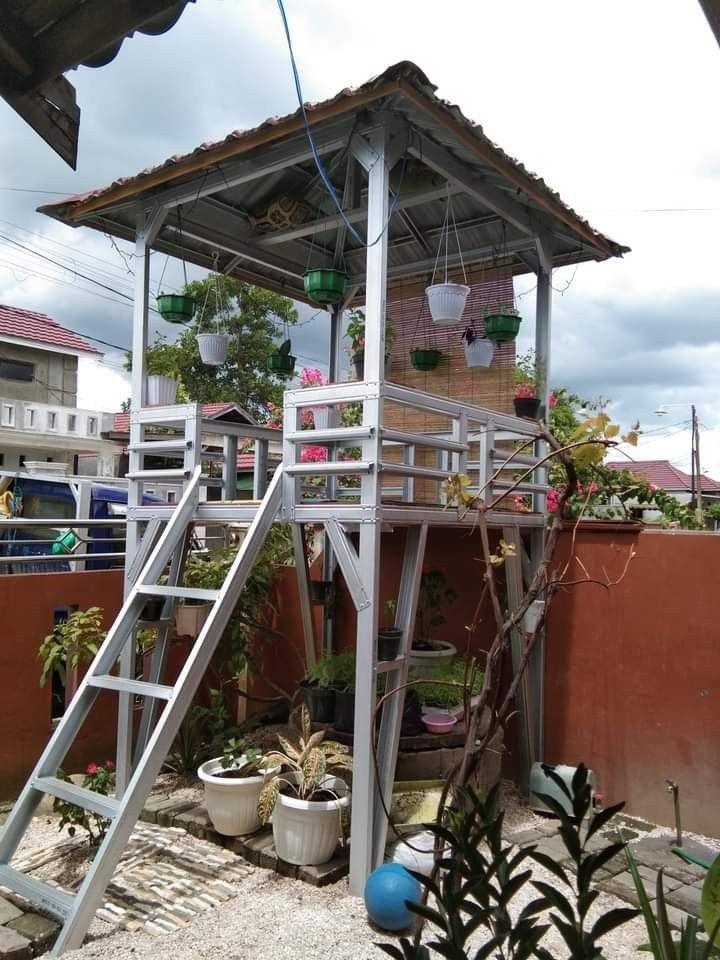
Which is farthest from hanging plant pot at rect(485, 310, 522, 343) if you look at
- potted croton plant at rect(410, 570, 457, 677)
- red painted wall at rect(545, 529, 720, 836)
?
potted croton plant at rect(410, 570, 457, 677)

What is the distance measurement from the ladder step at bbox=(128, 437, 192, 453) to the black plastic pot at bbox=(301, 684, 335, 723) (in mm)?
1734

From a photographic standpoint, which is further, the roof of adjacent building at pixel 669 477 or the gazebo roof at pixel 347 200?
the roof of adjacent building at pixel 669 477

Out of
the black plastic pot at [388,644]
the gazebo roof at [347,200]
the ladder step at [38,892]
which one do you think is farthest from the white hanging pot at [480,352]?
the ladder step at [38,892]

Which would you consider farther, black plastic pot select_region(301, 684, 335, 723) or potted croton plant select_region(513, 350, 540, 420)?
potted croton plant select_region(513, 350, 540, 420)

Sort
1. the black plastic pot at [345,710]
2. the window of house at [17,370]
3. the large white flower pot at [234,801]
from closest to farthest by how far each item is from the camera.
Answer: the large white flower pot at [234,801] → the black plastic pot at [345,710] → the window of house at [17,370]

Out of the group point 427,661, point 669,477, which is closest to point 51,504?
point 427,661

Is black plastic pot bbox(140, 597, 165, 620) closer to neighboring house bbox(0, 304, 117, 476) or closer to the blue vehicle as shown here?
the blue vehicle

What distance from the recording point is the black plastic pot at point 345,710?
15.4 ft

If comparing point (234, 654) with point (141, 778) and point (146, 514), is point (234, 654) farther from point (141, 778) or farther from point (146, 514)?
point (141, 778)

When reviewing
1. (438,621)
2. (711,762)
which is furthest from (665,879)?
(438,621)

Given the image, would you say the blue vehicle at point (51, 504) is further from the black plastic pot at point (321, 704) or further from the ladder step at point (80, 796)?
the ladder step at point (80, 796)

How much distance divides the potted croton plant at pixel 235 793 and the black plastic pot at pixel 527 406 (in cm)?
298

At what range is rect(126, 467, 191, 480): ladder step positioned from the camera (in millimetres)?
4664

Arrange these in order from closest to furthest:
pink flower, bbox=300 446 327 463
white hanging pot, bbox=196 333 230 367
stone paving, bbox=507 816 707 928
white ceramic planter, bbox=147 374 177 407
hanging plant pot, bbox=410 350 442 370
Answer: stone paving, bbox=507 816 707 928, white ceramic planter, bbox=147 374 177 407, white hanging pot, bbox=196 333 230 367, hanging plant pot, bbox=410 350 442 370, pink flower, bbox=300 446 327 463
